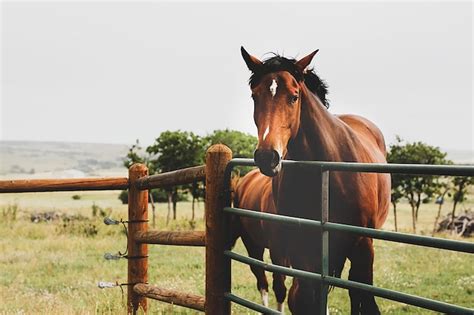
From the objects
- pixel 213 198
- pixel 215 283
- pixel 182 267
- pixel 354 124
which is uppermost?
pixel 354 124

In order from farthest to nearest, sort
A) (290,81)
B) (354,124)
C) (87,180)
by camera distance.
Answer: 1. (354,124)
2. (87,180)
3. (290,81)

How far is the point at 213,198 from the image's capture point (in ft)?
14.9

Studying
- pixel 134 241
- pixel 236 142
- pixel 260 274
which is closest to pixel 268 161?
pixel 134 241

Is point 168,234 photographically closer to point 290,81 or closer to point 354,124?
point 290,81

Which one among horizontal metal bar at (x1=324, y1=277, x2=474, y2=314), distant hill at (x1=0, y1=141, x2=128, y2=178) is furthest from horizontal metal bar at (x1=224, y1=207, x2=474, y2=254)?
distant hill at (x1=0, y1=141, x2=128, y2=178)

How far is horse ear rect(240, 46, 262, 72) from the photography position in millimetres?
4504

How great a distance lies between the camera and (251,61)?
179 inches

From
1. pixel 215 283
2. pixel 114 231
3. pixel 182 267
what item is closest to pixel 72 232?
pixel 114 231

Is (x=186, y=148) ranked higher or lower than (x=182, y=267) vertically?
higher

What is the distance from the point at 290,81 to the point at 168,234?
184 cm

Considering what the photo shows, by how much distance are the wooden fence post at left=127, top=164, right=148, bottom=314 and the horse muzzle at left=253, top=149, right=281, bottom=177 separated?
2.39 metres

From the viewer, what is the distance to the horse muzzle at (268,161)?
3857 millimetres

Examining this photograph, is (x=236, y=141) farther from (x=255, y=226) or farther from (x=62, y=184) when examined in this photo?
(x=62, y=184)

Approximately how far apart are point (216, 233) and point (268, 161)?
908 millimetres
